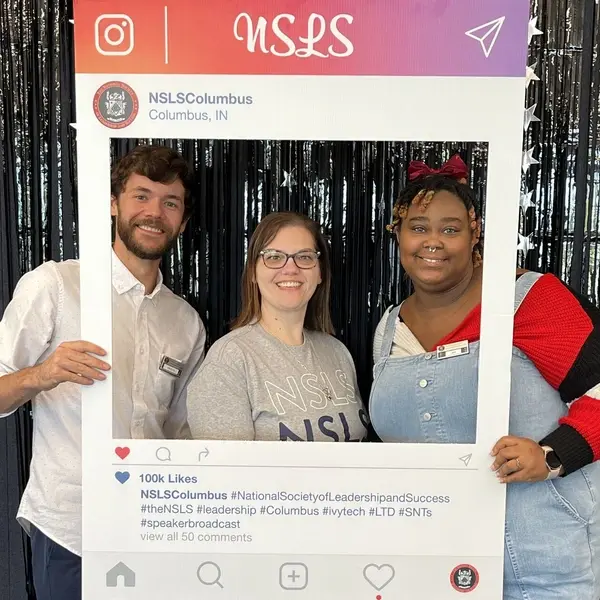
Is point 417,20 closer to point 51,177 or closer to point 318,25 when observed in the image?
point 318,25

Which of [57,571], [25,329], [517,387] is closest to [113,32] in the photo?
[25,329]

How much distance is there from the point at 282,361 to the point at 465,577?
1.82 ft

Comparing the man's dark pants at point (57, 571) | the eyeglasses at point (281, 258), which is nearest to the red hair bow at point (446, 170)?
the eyeglasses at point (281, 258)

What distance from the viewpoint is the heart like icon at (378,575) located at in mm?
1147

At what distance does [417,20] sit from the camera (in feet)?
3.45

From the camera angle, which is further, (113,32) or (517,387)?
(517,387)

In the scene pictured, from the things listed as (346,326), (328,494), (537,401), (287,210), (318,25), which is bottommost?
(328,494)

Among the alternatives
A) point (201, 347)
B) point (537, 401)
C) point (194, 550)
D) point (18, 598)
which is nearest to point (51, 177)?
point (201, 347)

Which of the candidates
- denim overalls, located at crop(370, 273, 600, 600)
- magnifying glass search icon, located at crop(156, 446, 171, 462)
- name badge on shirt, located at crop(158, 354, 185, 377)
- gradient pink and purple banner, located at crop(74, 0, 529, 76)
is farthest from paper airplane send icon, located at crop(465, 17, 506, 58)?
magnifying glass search icon, located at crop(156, 446, 171, 462)

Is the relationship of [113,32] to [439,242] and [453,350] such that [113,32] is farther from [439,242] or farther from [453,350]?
[453,350]

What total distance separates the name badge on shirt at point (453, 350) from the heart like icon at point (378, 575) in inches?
16.9

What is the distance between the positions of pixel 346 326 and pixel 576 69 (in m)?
0.90

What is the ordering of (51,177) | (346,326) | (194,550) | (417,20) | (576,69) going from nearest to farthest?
(417,20) < (194,550) < (346,326) < (576,69) < (51,177)

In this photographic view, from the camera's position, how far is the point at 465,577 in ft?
3.75
